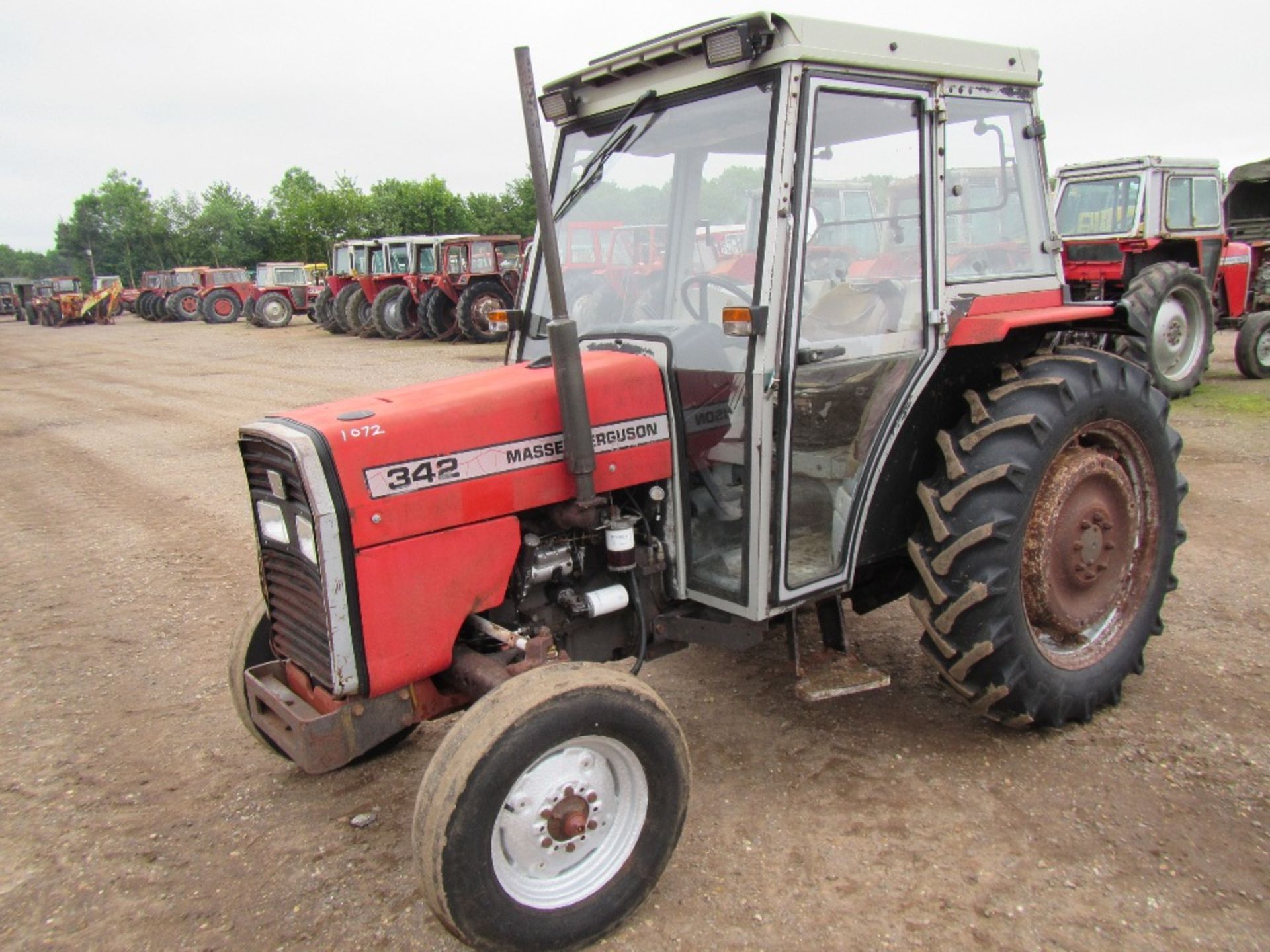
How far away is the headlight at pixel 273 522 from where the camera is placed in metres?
2.72

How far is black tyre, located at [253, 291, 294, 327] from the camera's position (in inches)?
1067

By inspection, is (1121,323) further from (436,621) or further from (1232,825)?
(436,621)

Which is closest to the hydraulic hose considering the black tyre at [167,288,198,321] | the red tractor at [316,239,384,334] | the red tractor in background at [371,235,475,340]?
the red tractor in background at [371,235,475,340]

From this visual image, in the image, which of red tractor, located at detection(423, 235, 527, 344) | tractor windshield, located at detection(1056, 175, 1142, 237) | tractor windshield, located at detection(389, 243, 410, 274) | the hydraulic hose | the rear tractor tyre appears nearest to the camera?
the hydraulic hose

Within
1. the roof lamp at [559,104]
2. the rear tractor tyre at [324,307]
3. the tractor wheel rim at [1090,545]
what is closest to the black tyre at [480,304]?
the rear tractor tyre at [324,307]

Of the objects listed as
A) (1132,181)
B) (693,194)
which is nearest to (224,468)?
(693,194)

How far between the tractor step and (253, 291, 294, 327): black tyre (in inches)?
1046

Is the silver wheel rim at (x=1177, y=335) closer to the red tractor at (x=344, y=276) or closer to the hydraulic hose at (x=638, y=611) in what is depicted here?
the hydraulic hose at (x=638, y=611)

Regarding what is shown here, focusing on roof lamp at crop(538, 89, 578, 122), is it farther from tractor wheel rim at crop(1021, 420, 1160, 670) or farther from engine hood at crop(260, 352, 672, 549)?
tractor wheel rim at crop(1021, 420, 1160, 670)

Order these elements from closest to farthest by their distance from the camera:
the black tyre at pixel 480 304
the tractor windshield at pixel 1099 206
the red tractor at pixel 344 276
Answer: the tractor windshield at pixel 1099 206, the black tyre at pixel 480 304, the red tractor at pixel 344 276

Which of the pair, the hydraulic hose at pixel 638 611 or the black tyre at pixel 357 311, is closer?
the hydraulic hose at pixel 638 611

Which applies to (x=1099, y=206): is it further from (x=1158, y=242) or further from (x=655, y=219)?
(x=655, y=219)

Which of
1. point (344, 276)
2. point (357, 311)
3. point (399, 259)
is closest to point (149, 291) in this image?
point (344, 276)

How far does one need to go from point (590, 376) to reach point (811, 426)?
73 centimetres
